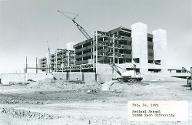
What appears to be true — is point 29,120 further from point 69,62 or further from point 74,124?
point 69,62

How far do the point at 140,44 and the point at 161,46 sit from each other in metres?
12.5

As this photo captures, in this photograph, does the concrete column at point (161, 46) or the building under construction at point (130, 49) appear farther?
the concrete column at point (161, 46)

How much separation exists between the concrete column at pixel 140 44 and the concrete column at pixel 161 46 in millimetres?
9005

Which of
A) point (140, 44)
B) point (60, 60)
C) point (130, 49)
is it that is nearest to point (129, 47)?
point (130, 49)

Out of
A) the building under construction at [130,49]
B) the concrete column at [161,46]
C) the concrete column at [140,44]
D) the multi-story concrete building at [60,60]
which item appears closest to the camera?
the building under construction at [130,49]

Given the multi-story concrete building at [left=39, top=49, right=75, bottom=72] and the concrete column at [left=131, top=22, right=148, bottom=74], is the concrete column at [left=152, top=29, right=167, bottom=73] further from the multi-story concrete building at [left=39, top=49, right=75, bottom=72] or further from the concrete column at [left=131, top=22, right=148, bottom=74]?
the multi-story concrete building at [left=39, top=49, right=75, bottom=72]

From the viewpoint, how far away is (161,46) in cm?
9069

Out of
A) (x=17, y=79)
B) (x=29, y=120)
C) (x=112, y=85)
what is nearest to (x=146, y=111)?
(x=29, y=120)

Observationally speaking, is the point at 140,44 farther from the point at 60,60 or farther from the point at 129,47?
the point at 60,60

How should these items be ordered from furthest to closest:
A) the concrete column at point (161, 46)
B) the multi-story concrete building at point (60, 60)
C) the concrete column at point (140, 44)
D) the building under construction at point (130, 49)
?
1. the multi-story concrete building at point (60, 60)
2. the concrete column at point (161, 46)
3. the concrete column at point (140, 44)
4. the building under construction at point (130, 49)

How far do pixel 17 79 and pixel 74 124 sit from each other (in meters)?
67.3

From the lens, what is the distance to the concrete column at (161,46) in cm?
9019

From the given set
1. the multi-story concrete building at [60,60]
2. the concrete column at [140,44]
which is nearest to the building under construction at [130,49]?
the concrete column at [140,44]

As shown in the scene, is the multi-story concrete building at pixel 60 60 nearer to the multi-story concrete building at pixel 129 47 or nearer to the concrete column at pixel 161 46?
the multi-story concrete building at pixel 129 47
